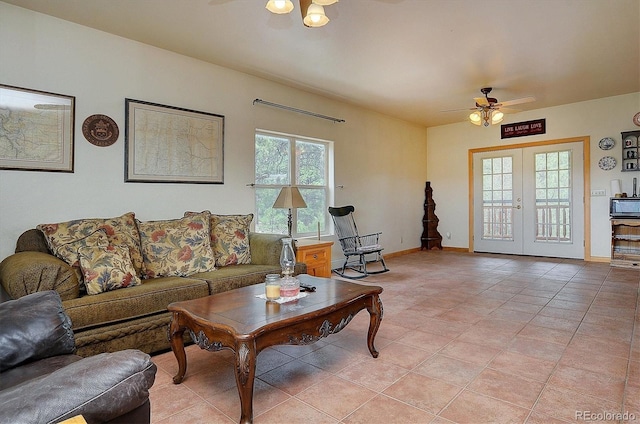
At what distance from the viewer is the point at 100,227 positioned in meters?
2.73

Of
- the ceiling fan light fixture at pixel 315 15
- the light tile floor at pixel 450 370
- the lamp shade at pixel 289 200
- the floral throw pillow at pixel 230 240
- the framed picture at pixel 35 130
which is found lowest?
the light tile floor at pixel 450 370

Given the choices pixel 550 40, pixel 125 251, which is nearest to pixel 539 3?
pixel 550 40

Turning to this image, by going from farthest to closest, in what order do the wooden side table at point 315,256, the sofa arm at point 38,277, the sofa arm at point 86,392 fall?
1. the wooden side table at point 315,256
2. the sofa arm at point 38,277
3. the sofa arm at point 86,392

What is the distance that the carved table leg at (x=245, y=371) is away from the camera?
161cm

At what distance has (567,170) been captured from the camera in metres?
6.19

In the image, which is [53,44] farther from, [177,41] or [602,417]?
[602,417]

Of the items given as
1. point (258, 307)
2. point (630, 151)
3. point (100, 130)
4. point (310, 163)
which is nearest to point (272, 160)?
point (310, 163)

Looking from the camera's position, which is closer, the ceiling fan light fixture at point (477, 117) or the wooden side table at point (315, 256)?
the wooden side table at point (315, 256)

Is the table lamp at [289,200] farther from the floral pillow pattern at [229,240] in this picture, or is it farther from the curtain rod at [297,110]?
the curtain rod at [297,110]

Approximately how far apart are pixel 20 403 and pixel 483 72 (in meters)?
4.95

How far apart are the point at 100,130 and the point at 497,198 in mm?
6553

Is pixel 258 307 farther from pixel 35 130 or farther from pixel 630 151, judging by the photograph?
pixel 630 151

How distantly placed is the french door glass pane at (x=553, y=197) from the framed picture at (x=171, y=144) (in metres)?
5.58

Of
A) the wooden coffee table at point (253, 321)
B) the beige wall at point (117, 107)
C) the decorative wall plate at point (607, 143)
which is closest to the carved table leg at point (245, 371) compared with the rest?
the wooden coffee table at point (253, 321)
